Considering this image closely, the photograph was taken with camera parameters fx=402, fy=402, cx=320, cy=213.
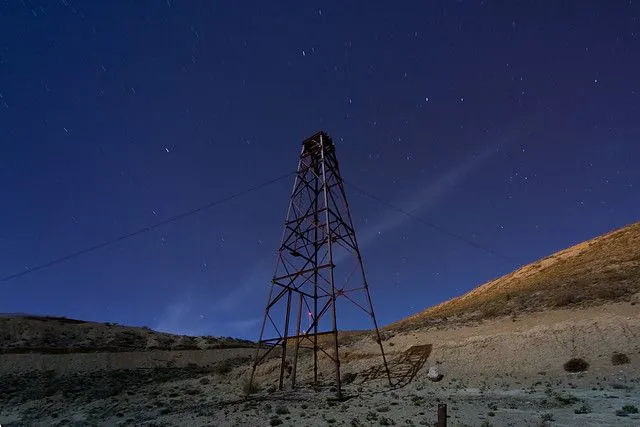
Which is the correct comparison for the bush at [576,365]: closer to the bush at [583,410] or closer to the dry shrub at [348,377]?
the bush at [583,410]

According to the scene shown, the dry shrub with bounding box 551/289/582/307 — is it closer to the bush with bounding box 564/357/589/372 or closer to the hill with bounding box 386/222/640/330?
the hill with bounding box 386/222/640/330

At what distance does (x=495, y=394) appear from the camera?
17.5 m

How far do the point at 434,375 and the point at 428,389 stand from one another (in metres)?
2.13

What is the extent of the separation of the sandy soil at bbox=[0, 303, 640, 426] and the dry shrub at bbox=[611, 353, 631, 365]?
0.07 meters

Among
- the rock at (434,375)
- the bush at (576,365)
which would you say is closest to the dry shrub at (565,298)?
the bush at (576,365)

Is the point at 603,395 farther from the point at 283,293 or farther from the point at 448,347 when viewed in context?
the point at 283,293

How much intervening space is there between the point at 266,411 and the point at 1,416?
58.2 feet

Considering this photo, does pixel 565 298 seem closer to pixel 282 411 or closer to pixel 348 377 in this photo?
pixel 348 377

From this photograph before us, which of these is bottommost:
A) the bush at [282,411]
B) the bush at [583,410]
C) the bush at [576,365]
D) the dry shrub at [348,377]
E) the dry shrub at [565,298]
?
the bush at [583,410]

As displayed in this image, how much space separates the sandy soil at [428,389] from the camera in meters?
14.7

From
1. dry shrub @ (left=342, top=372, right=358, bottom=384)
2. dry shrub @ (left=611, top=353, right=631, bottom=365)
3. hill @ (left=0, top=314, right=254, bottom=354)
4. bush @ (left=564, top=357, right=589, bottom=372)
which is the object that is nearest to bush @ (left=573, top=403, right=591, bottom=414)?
bush @ (left=564, top=357, right=589, bottom=372)

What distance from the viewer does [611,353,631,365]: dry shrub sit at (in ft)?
60.8

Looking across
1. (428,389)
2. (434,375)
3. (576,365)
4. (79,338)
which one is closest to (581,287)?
(576,365)

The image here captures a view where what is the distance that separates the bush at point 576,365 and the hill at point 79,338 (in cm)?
4442
